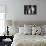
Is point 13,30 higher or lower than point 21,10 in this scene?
lower

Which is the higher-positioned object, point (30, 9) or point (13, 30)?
point (30, 9)

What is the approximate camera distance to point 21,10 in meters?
4.70

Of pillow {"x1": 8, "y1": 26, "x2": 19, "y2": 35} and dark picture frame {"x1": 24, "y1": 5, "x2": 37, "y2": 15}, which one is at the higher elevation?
dark picture frame {"x1": 24, "y1": 5, "x2": 37, "y2": 15}

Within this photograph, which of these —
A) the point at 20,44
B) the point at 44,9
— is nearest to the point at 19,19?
the point at 44,9

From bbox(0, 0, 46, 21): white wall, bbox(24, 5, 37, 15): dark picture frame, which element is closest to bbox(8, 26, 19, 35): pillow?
bbox(0, 0, 46, 21): white wall

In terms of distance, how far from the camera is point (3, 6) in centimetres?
467

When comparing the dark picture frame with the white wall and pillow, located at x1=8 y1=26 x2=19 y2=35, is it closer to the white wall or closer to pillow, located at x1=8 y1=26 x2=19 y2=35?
the white wall

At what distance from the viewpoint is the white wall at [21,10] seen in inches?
184

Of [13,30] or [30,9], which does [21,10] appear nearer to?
[30,9]

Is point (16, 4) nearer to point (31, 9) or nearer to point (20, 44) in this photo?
point (31, 9)

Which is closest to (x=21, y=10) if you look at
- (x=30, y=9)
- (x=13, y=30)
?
(x=30, y=9)

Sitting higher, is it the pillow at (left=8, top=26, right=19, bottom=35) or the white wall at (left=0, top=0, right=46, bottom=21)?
the white wall at (left=0, top=0, right=46, bottom=21)

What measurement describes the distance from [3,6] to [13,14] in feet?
1.71

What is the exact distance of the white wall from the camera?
4.67 m
